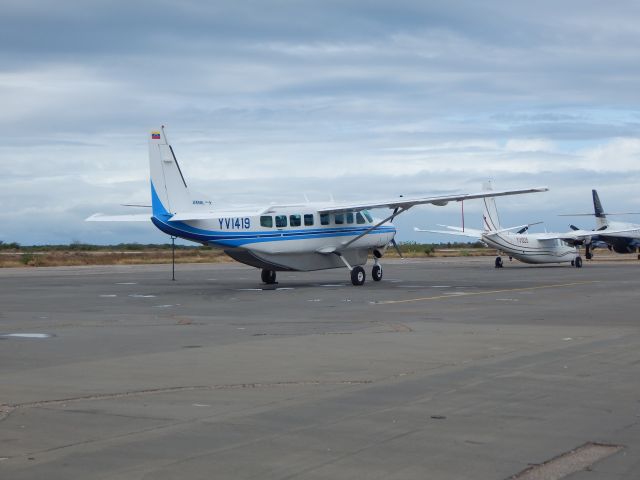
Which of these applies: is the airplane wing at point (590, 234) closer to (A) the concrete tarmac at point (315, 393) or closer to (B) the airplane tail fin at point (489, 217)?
(B) the airplane tail fin at point (489, 217)

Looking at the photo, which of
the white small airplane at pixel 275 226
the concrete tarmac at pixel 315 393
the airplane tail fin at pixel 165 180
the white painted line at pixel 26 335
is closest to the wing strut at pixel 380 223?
the white small airplane at pixel 275 226

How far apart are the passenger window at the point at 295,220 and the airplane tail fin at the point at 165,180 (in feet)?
12.1

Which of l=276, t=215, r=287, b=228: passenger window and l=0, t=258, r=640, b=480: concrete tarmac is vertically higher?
l=276, t=215, r=287, b=228: passenger window

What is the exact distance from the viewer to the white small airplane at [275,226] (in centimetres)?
3159

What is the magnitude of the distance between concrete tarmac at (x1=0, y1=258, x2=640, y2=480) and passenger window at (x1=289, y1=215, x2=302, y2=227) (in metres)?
11.1

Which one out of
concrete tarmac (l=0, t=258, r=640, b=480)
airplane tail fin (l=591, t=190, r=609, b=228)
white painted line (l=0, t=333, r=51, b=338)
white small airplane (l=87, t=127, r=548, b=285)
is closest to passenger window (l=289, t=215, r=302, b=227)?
white small airplane (l=87, t=127, r=548, b=285)

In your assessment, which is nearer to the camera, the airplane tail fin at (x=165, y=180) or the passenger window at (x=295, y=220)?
the airplane tail fin at (x=165, y=180)

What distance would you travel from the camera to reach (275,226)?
108 ft

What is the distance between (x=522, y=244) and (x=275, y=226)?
25.4 m

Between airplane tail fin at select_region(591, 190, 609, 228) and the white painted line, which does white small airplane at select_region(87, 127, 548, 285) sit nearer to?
the white painted line

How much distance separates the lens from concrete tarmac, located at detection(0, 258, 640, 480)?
7379 millimetres

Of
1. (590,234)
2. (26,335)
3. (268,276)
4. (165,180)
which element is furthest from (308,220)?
(590,234)

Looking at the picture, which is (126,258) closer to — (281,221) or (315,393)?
(281,221)

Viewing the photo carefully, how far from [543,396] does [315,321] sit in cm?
1010
